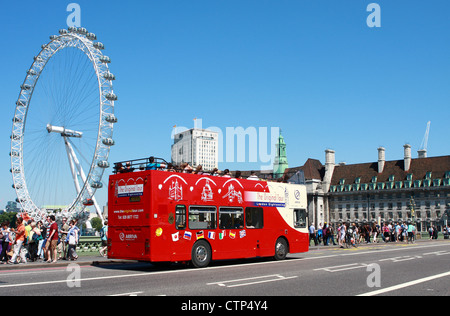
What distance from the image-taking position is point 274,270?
18.1 meters

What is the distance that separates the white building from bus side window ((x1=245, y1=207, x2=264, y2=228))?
11561cm

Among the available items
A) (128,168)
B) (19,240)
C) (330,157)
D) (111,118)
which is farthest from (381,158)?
(128,168)

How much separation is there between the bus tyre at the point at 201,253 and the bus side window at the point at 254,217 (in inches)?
99.9

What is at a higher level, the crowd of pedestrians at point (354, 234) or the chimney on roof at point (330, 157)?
the chimney on roof at point (330, 157)

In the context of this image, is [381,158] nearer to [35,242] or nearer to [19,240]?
[35,242]

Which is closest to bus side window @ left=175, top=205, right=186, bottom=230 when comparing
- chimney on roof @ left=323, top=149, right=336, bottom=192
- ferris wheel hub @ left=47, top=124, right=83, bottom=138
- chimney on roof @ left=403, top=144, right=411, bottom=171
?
ferris wheel hub @ left=47, top=124, right=83, bottom=138

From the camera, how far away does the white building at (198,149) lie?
144750 millimetres

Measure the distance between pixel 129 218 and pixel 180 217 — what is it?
1920 millimetres

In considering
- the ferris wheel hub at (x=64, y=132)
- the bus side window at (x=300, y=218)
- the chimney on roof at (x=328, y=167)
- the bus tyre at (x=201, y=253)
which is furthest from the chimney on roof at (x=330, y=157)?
the bus tyre at (x=201, y=253)

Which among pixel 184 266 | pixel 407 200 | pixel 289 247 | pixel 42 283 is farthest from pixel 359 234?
pixel 407 200

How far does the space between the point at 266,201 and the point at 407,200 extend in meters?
108

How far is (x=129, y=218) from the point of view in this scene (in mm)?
18906

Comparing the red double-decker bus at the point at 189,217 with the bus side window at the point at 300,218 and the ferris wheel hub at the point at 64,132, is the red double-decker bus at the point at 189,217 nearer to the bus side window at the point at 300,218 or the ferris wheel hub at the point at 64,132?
the bus side window at the point at 300,218
